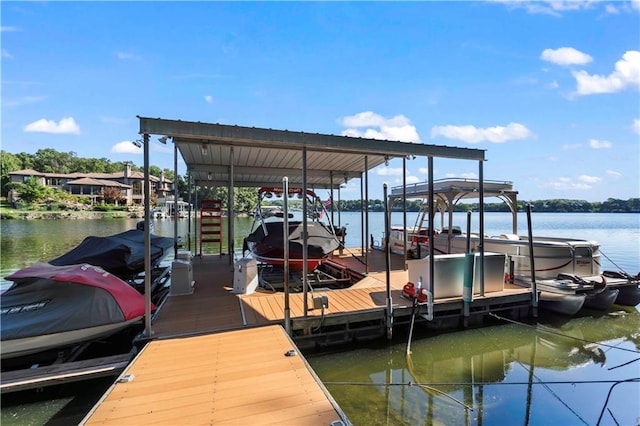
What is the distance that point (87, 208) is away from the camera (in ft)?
172

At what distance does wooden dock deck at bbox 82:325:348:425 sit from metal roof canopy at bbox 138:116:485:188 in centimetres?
264

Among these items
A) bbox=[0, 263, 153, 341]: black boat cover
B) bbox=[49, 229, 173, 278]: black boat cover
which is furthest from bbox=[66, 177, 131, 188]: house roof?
bbox=[0, 263, 153, 341]: black boat cover

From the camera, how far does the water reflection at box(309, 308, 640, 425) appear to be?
3.76m

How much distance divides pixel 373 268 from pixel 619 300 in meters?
5.86

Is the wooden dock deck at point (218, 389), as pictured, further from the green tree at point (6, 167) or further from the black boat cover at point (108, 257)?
the green tree at point (6, 167)

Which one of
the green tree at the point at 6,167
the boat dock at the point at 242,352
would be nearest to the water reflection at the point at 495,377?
the boat dock at the point at 242,352

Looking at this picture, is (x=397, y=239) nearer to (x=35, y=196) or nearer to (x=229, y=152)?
(x=229, y=152)

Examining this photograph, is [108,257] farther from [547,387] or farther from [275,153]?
[547,387]

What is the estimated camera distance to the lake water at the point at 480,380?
3.68 metres

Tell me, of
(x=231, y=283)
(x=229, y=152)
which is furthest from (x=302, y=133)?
(x=231, y=283)

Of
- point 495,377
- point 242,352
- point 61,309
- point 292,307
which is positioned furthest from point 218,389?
point 495,377

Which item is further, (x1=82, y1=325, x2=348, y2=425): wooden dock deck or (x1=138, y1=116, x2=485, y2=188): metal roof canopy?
(x1=138, y1=116, x2=485, y2=188): metal roof canopy

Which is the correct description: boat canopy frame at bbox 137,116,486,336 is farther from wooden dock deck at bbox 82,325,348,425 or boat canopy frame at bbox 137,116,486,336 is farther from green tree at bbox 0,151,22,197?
green tree at bbox 0,151,22,197

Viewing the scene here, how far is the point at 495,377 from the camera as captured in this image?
4.66 metres
